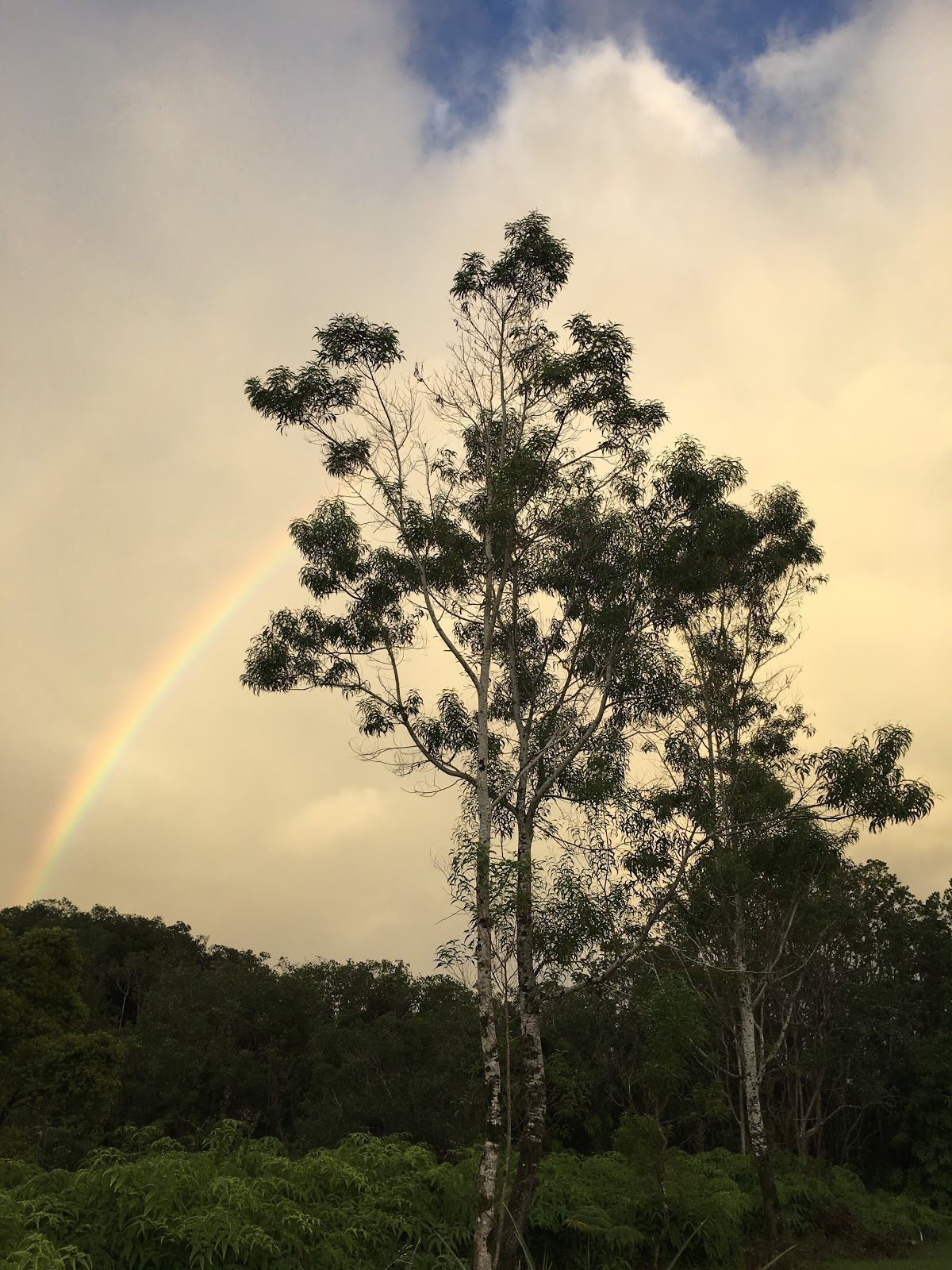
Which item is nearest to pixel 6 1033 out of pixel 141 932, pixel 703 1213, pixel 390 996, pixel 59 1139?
pixel 59 1139

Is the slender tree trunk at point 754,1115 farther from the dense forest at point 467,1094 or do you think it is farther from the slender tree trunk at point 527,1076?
the slender tree trunk at point 527,1076

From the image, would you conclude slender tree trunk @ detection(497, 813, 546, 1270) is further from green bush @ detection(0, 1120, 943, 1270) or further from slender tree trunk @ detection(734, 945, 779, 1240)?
slender tree trunk @ detection(734, 945, 779, 1240)

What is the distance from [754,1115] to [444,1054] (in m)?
11.5

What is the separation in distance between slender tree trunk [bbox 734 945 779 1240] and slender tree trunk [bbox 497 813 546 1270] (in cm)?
625

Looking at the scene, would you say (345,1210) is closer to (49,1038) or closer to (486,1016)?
(486,1016)

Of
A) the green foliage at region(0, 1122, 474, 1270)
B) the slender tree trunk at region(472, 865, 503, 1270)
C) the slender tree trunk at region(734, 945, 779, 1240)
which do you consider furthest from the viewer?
the slender tree trunk at region(734, 945, 779, 1240)

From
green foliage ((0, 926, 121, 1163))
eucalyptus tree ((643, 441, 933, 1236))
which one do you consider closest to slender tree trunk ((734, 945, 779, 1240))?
eucalyptus tree ((643, 441, 933, 1236))

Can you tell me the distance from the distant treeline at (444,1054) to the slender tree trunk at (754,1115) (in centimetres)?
173

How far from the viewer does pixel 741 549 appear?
867 inches

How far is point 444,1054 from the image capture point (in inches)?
1160

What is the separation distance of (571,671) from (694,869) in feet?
13.9

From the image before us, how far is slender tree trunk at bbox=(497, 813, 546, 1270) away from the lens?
13094 millimetres

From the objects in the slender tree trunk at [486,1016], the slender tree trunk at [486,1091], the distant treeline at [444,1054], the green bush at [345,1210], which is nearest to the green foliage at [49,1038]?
the distant treeline at [444,1054]

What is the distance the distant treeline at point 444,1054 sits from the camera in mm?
24938
